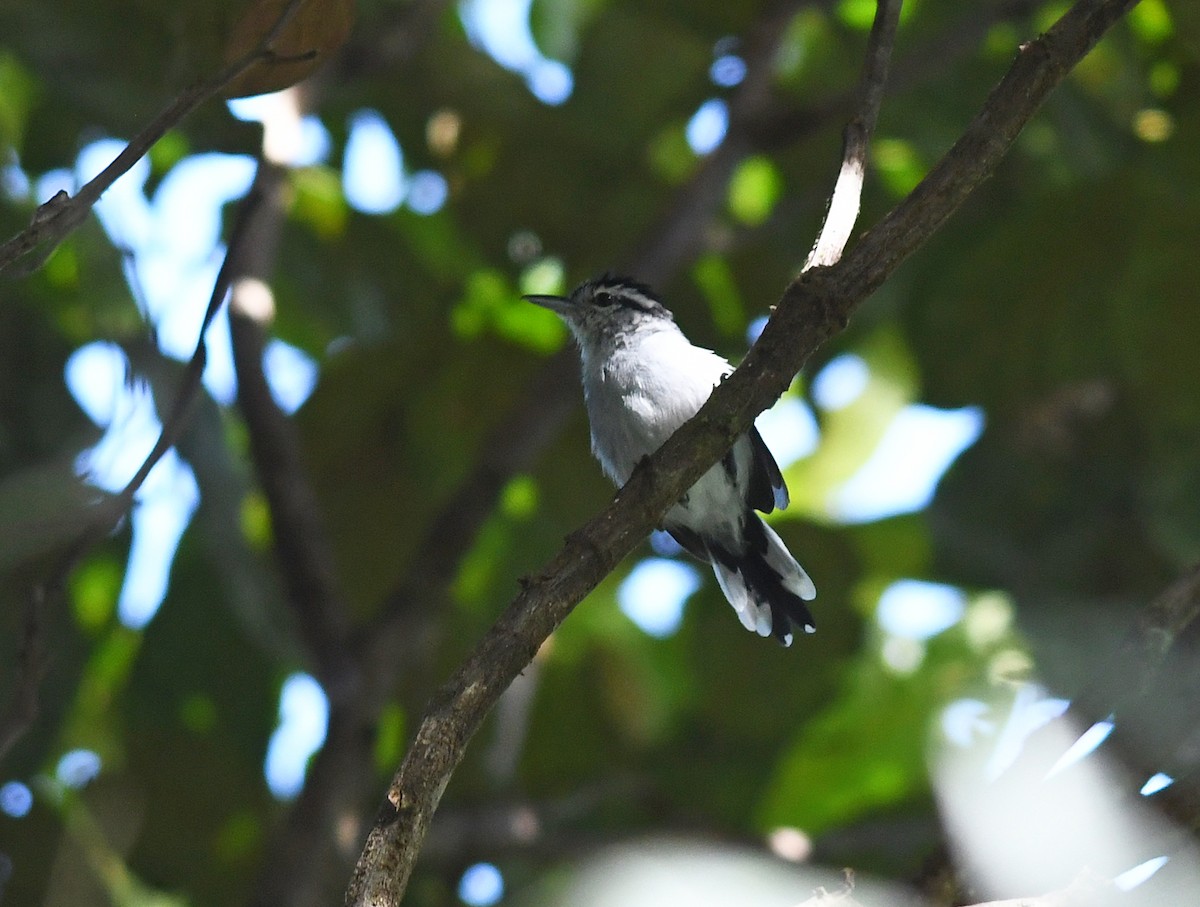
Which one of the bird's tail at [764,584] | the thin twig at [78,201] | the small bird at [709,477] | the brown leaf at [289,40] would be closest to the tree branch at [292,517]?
the small bird at [709,477]

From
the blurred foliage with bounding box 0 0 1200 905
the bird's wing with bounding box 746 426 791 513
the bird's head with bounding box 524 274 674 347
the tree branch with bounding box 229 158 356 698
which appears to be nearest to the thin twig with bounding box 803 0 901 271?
the bird's wing with bounding box 746 426 791 513

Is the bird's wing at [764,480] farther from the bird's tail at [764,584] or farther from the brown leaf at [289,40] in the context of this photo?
the brown leaf at [289,40]

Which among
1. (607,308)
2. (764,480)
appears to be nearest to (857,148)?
(764,480)

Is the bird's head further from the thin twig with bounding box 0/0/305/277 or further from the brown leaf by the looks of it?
the thin twig with bounding box 0/0/305/277

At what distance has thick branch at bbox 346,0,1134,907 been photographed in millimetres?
2193

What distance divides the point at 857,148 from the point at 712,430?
870 millimetres

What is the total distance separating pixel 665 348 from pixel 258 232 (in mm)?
1739

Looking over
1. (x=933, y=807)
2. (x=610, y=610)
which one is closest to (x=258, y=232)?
(x=610, y=610)

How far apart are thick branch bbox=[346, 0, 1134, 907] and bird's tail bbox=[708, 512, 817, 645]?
6.67ft

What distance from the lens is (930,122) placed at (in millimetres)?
5707

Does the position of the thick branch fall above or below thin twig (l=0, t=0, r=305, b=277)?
below

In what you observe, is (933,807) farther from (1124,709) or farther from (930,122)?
(930,122)

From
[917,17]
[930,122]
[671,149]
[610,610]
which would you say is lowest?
[610,610]

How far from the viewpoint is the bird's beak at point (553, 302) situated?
556 cm
